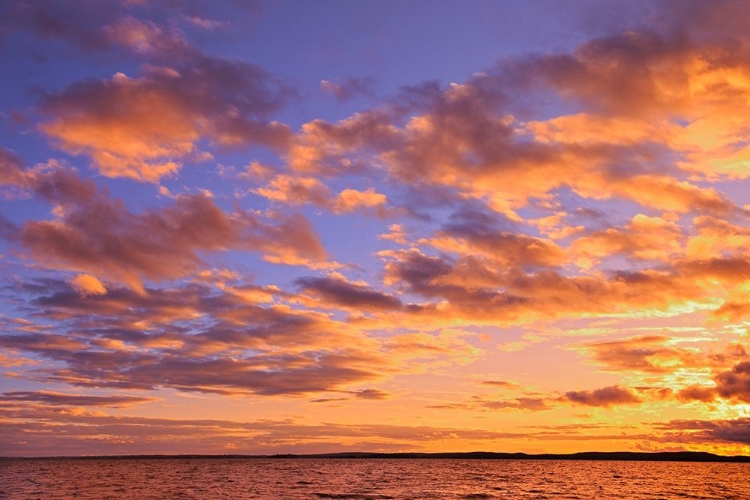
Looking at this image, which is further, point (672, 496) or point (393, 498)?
point (672, 496)

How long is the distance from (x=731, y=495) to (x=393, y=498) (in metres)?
63.6

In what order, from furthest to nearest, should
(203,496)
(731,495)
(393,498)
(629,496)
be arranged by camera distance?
(731,495)
(629,496)
(203,496)
(393,498)

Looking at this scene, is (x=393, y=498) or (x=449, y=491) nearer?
(x=393, y=498)

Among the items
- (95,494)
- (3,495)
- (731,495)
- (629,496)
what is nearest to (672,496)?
(629,496)

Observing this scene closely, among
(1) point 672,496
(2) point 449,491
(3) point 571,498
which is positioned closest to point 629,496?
(1) point 672,496

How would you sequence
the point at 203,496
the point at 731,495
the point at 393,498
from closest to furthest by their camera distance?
the point at 393,498, the point at 203,496, the point at 731,495

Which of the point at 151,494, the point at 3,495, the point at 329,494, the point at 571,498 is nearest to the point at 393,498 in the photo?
the point at 329,494

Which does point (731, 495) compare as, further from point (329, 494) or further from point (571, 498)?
point (329, 494)

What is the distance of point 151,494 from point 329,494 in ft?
93.7

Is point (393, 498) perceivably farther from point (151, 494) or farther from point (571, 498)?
point (151, 494)

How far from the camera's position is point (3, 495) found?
104 meters

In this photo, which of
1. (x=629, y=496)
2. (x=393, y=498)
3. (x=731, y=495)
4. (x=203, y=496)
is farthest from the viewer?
(x=731, y=495)

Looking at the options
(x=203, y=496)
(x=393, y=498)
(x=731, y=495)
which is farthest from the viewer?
(x=731, y=495)

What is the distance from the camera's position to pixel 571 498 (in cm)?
10025
